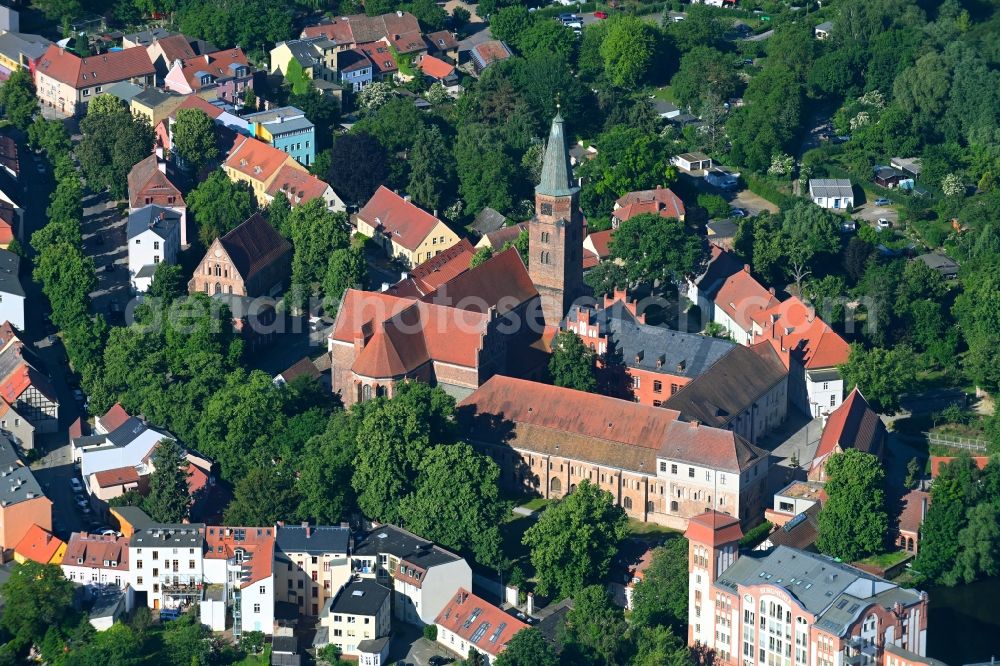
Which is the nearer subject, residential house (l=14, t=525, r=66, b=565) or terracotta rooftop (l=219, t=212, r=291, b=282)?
residential house (l=14, t=525, r=66, b=565)

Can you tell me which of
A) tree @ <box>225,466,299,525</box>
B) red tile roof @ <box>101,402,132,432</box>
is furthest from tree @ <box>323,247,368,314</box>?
tree @ <box>225,466,299,525</box>

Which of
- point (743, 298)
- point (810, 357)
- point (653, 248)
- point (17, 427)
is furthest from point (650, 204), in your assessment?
point (17, 427)

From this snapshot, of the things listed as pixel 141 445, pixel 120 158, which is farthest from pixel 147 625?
pixel 120 158

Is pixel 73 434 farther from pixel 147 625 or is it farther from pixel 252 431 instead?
pixel 147 625

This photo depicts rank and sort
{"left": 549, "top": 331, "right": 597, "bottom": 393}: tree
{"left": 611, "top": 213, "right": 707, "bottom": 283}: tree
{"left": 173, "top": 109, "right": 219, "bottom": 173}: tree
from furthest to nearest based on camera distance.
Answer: {"left": 173, "top": 109, "right": 219, "bottom": 173}: tree → {"left": 611, "top": 213, "right": 707, "bottom": 283}: tree → {"left": 549, "top": 331, "right": 597, "bottom": 393}: tree

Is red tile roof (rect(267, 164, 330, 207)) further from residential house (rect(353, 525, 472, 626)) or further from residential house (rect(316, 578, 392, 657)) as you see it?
residential house (rect(316, 578, 392, 657))

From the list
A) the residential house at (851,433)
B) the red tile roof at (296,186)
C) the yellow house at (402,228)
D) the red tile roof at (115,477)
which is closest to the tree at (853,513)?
the residential house at (851,433)
